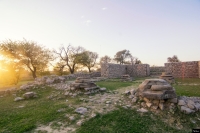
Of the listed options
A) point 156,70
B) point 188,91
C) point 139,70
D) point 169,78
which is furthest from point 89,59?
point 188,91

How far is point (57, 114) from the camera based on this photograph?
15.5 feet

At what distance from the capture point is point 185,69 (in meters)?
17.5

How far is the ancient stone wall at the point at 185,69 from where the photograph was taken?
55.6 feet

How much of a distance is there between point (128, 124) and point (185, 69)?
57.5 feet

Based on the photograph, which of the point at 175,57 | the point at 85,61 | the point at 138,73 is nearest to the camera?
the point at 138,73

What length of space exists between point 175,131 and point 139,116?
3.76 ft

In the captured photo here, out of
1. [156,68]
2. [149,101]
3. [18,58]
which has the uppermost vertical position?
[18,58]

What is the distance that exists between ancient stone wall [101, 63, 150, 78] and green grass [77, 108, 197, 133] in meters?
14.9

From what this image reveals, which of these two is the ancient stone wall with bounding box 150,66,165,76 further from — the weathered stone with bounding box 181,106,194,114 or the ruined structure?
the weathered stone with bounding box 181,106,194,114

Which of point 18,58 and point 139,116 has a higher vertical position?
point 18,58

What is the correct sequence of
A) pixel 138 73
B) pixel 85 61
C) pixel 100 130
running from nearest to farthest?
pixel 100 130 → pixel 138 73 → pixel 85 61

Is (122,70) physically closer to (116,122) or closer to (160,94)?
(160,94)

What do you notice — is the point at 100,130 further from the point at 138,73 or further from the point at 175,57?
the point at 175,57

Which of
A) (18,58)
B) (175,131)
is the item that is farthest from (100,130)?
(18,58)
